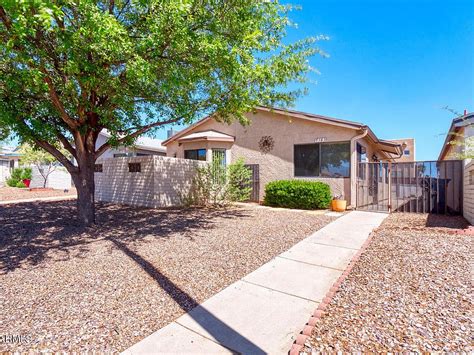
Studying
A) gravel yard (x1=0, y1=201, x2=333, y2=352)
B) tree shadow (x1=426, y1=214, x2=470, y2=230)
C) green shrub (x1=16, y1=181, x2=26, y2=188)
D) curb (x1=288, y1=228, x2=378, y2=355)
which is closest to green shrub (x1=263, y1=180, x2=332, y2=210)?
gravel yard (x1=0, y1=201, x2=333, y2=352)

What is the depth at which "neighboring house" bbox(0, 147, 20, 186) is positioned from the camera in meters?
24.1

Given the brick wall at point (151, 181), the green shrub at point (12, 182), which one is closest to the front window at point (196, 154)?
the brick wall at point (151, 181)

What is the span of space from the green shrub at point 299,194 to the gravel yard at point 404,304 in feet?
18.5

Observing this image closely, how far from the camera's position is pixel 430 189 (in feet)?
31.8

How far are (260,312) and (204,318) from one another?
662 mm

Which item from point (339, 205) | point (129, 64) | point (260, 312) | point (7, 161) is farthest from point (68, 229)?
point (7, 161)

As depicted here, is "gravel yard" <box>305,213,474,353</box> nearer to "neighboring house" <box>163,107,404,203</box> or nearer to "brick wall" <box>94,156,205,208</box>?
"neighboring house" <box>163,107,404,203</box>

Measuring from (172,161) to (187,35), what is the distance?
271 inches

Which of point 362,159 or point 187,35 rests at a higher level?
point 187,35

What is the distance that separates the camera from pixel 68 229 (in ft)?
22.1

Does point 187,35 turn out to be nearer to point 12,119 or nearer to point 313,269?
point 12,119

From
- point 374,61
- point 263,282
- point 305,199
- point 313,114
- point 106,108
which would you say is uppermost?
point 374,61

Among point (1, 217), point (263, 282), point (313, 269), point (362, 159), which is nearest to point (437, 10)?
point (362, 159)

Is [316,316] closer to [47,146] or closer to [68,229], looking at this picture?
[68,229]
